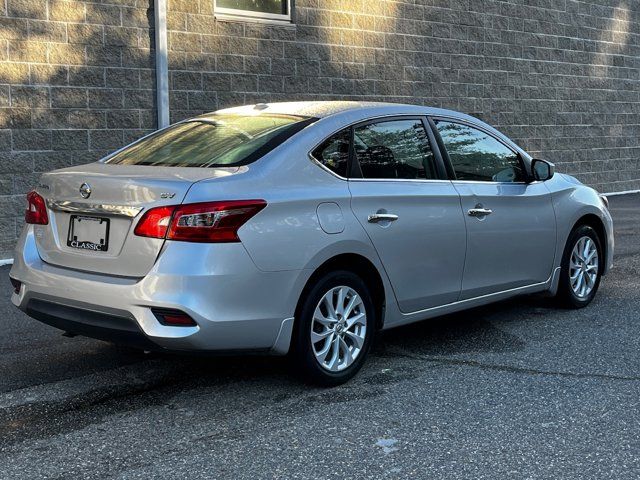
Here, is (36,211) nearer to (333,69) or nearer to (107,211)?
(107,211)

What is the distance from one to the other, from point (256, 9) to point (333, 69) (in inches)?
53.6

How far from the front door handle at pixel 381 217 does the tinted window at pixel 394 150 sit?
0.85 ft

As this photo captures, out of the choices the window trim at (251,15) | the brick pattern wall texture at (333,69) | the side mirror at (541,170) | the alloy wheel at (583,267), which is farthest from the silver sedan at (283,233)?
the window trim at (251,15)

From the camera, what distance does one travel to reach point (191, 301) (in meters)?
4.29

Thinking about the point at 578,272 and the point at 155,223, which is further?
the point at 578,272

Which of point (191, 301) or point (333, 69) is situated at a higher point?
point (333, 69)

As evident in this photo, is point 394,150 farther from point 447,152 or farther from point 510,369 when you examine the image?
point 510,369

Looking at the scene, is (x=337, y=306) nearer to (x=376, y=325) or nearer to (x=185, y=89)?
(x=376, y=325)

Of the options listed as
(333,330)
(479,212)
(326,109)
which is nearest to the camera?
(333,330)

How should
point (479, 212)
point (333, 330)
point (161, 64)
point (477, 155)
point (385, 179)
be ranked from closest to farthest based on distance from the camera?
point (333, 330) < point (385, 179) < point (479, 212) < point (477, 155) < point (161, 64)

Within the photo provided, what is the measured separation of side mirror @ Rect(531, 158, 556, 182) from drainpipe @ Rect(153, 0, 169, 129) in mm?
4829

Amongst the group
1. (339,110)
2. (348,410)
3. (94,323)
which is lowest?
(348,410)

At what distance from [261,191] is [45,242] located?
1275 mm

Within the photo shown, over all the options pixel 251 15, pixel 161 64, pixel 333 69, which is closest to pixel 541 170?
pixel 161 64
